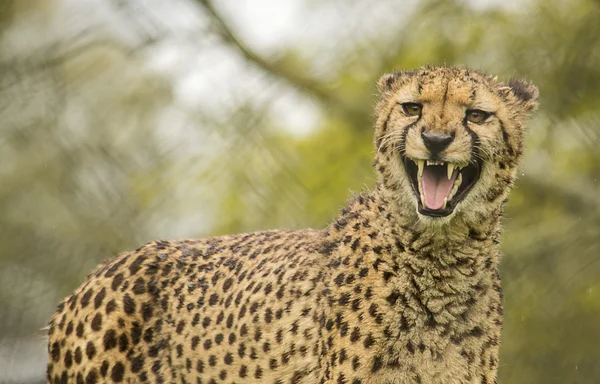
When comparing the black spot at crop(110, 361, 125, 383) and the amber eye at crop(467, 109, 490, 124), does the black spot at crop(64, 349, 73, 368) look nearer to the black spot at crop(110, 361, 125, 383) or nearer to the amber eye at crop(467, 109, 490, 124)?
the black spot at crop(110, 361, 125, 383)

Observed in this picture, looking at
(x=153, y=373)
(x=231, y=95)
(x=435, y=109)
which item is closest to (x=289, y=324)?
(x=153, y=373)

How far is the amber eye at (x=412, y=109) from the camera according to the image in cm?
463

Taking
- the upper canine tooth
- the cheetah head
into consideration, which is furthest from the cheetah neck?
the upper canine tooth

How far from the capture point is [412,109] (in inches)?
183

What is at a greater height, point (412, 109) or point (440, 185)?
point (412, 109)

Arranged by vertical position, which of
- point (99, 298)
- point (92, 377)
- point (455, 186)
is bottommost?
point (92, 377)

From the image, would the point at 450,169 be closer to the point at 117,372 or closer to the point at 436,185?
the point at 436,185

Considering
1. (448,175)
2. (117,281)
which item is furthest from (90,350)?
(448,175)

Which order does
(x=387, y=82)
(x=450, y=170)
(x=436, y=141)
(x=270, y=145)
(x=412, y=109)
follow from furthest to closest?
(x=270, y=145) < (x=387, y=82) < (x=412, y=109) < (x=450, y=170) < (x=436, y=141)

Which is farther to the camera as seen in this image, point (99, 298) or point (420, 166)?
point (99, 298)

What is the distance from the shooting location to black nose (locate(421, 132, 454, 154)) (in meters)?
4.40

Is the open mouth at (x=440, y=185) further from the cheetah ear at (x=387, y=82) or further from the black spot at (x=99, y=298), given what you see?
the black spot at (x=99, y=298)

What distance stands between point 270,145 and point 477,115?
12.5ft

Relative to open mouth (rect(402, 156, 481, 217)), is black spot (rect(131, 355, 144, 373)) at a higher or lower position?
lower
